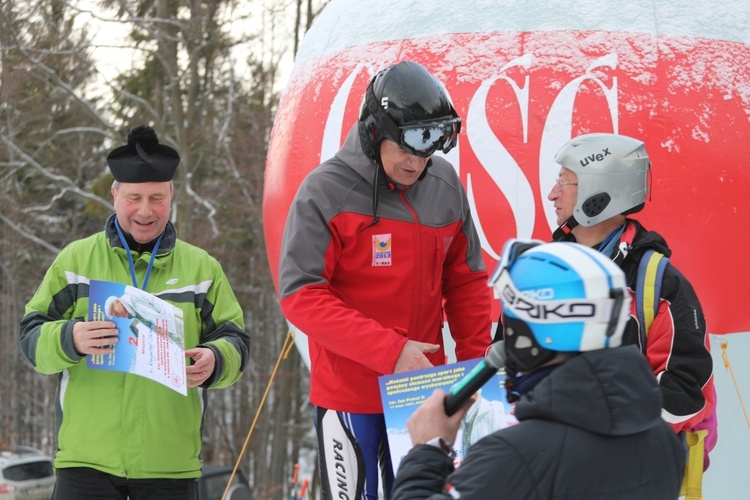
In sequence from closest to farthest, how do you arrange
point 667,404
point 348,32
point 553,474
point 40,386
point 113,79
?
1. point 553,474
2. point 667,404
3. point 348,32
4. point 113,79
5. point 40,386

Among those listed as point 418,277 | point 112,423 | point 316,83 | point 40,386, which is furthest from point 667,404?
point 40,386

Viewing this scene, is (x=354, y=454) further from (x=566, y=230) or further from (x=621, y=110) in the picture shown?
(x=621, y=110)

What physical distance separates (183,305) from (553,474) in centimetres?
197

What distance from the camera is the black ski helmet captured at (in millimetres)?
3184

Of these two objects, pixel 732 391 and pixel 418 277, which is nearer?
pixel 418 277

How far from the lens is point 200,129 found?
1766 cm

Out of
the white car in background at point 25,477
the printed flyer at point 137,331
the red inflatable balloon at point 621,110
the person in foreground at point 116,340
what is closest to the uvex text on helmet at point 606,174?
the red inflatable balloon at point 621,110

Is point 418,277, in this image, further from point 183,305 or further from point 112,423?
point 112,423

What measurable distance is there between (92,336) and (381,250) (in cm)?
101

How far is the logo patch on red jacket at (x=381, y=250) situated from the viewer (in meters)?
3.31

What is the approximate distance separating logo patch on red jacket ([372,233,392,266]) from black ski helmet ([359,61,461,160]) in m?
0.31

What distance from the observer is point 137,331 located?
334 cm

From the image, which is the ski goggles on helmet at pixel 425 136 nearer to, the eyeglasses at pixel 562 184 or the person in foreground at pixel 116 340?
the eyeglasses at pixel 562 184

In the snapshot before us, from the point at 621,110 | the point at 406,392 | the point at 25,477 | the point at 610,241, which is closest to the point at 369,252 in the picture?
the point at 406,392
